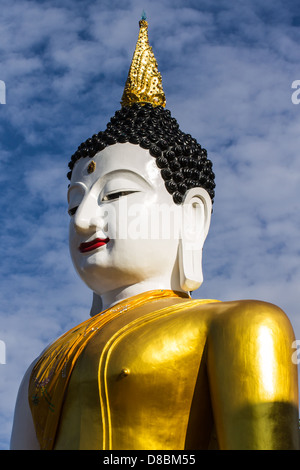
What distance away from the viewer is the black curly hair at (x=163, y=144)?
602 centimetres

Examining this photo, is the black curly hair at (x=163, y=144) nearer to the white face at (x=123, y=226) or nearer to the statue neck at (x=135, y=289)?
the white face at (x=123, y=226)

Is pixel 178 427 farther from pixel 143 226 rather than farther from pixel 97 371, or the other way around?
pixel 143 226

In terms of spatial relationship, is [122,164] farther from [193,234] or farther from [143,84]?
[143,84]

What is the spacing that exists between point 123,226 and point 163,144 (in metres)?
0.95

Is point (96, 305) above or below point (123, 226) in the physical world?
below

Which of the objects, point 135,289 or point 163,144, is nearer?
point 135,289

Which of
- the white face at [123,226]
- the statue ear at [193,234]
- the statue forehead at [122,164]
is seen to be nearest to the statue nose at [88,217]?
the white face at [123,226]

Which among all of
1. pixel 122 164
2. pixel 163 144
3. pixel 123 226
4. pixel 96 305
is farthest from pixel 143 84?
pixel 96 305

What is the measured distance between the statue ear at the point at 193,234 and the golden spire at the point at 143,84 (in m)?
1.20

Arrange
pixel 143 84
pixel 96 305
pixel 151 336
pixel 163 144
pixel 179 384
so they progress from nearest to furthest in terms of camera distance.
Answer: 1. pixel 179 384
2. pixel 151 336
3. pixel 163 144
4. pixel 96 305
5. pixel 143 84

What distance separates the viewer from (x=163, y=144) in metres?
6.11

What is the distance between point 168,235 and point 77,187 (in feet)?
3.03

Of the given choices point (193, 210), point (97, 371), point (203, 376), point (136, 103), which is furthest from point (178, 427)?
point (136, 103)

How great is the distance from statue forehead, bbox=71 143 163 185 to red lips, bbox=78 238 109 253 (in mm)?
552
